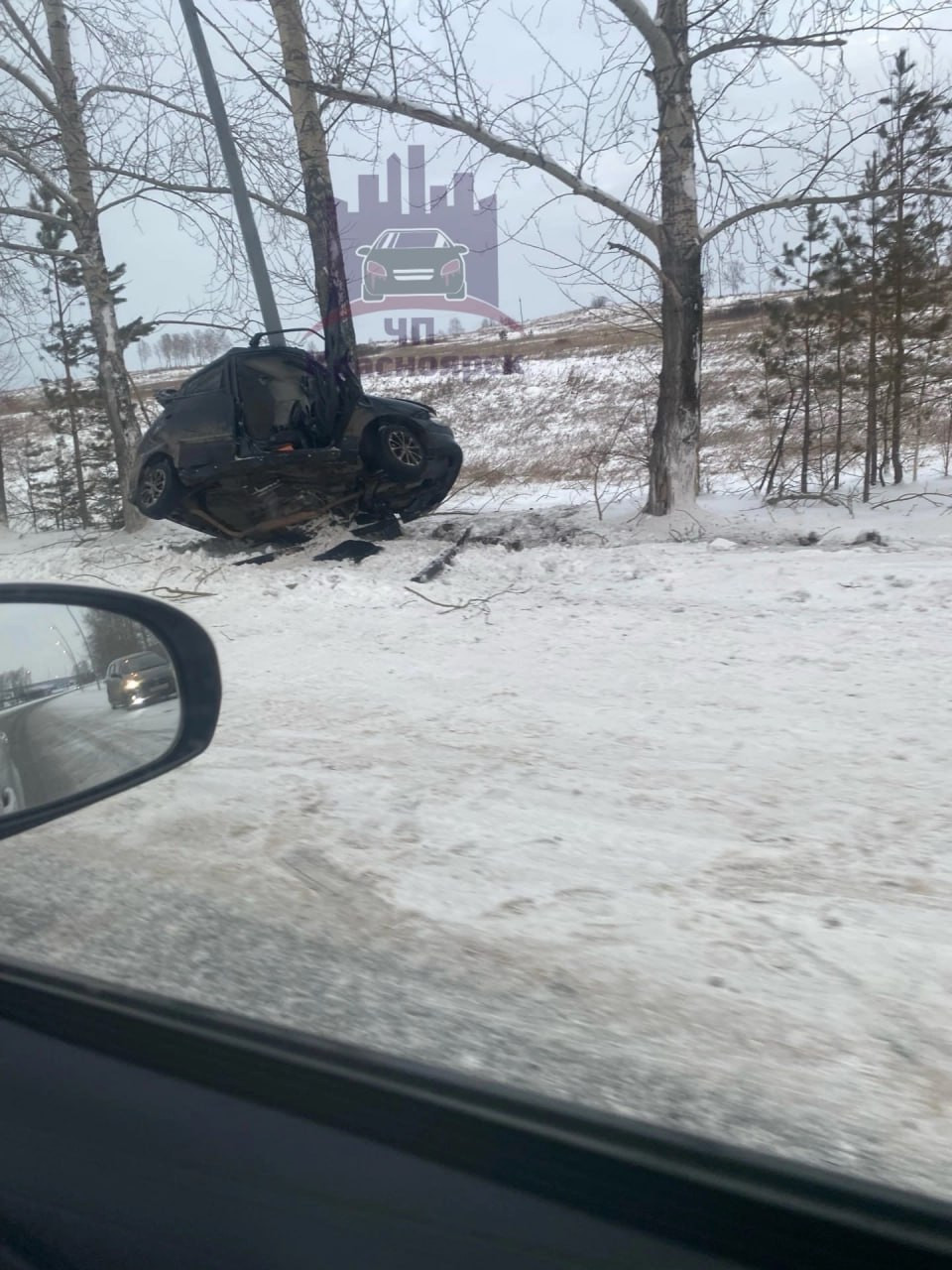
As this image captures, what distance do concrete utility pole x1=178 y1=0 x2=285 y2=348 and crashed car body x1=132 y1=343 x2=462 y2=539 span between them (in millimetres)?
1638

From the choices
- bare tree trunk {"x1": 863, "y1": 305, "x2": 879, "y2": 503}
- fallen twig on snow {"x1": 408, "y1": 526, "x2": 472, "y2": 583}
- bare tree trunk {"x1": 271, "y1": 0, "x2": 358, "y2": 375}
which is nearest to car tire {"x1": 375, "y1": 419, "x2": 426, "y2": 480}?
fallen twig on snow {"x1": 408, "y1": 526, "x2": 472, "y2": 583}

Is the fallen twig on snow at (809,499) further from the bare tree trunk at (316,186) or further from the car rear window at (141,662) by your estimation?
the car rear window at (141,662)

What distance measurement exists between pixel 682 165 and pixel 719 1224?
36.5 feet

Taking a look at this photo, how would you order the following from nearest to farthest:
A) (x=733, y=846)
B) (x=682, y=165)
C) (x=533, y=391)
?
1. (x=733, y=846)
2. (x=682, y=165)
3. (x=533, y=391)

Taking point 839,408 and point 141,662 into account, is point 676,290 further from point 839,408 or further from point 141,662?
point 141,662

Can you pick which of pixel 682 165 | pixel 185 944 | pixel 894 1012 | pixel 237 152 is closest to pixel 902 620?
pixel 894 1012

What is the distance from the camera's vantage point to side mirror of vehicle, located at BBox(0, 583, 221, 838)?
7.62ft

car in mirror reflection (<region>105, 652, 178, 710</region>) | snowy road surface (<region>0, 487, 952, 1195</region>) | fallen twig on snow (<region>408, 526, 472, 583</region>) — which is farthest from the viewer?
fallen twig on snow (<region>408, 526, 472, 583</region>)

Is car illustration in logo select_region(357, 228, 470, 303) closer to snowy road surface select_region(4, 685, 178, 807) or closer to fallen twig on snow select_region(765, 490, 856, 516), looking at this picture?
fallen twig on snow select_region(765, 490, 856, 516)

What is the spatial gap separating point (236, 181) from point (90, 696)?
1141cm

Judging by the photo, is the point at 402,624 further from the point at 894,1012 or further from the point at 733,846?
the point at 894,1012

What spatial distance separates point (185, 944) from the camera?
289cm

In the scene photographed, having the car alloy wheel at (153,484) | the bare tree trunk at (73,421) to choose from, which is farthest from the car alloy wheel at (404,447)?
the bare tree trunk at (73,421)

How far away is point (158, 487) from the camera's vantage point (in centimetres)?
1062
